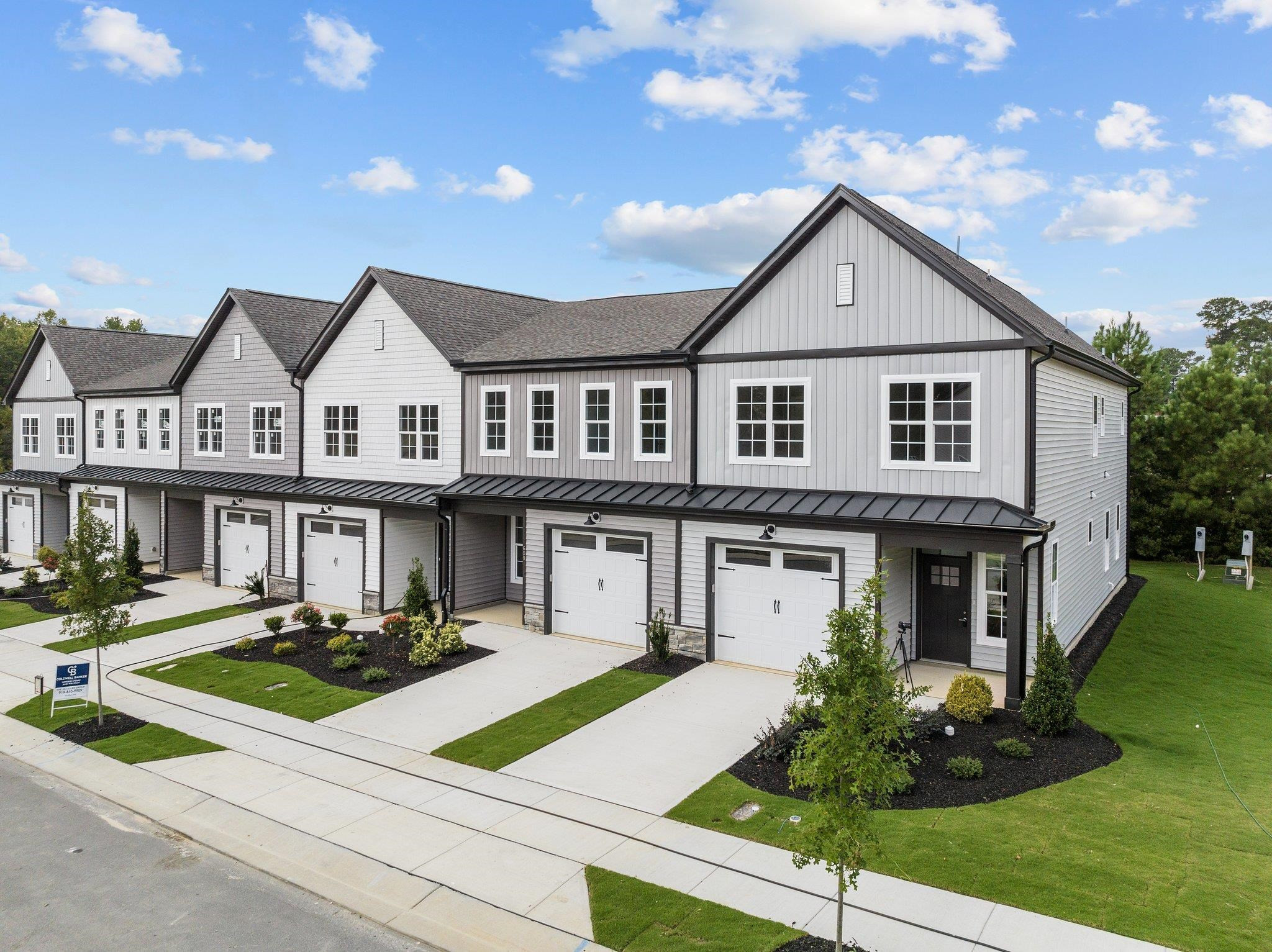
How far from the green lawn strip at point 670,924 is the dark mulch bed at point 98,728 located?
33.0 ft

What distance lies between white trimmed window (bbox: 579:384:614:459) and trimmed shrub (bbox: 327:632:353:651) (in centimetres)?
690

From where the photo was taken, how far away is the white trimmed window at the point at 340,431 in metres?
25.0

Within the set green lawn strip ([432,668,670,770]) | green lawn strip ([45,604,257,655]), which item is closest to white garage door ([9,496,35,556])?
green lawn strip ([45,604,257,655])

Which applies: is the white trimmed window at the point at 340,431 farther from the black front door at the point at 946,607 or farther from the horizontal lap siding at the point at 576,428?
the black front door at the point at 946,607

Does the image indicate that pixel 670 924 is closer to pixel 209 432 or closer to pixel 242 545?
pixel 242 545

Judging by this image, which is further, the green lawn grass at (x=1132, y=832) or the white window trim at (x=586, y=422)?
the white window trim at (x=586, y=422)

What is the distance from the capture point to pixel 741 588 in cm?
1759

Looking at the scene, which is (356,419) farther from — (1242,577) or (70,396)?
(1242,577)

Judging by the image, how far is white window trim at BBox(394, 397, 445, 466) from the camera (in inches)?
906

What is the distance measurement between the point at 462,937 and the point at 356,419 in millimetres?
18949

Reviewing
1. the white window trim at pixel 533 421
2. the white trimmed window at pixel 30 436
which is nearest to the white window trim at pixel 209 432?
the white trimmed window at pixel 30 436

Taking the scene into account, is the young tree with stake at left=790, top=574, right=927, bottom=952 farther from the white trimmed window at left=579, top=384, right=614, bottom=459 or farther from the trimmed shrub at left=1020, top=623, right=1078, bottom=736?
the white trimmed window at left=579, top=384, right=614, bottom=459

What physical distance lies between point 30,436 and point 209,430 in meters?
14.5

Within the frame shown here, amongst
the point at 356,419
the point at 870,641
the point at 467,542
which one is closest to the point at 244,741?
the point at 467,542
